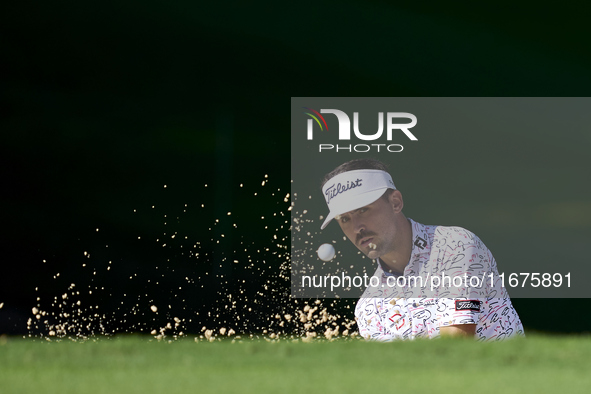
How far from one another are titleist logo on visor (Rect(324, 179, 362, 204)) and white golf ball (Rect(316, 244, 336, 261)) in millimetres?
384

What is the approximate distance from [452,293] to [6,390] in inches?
113

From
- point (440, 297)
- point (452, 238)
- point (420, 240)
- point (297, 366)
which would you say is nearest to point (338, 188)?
point (420, 240)

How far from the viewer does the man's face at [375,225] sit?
16.1 feet

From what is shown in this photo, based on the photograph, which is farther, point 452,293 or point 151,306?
point 151,306

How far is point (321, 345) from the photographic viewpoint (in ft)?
10.9

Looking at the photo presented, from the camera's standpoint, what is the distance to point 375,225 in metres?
4.93

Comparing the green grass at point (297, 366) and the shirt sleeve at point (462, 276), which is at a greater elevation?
the shirt sleeve at point (462, 276)

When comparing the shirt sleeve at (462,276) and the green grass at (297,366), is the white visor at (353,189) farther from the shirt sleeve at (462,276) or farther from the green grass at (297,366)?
the green grass at (297,366)

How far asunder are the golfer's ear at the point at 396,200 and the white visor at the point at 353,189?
2.2 inches

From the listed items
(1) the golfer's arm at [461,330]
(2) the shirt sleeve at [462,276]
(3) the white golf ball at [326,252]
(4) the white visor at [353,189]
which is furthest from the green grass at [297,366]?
(3) the white golf ball at [326,252]

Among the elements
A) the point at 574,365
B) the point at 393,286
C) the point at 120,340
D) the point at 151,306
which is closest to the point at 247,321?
the point at 151,306

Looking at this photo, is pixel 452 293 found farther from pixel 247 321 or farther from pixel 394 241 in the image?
pixel 247 321

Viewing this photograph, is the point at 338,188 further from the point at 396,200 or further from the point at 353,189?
the point at 396,200

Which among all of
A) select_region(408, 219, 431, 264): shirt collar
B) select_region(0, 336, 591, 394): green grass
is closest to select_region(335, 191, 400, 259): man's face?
select_region(408, 219, 431, 264): shirt collar
